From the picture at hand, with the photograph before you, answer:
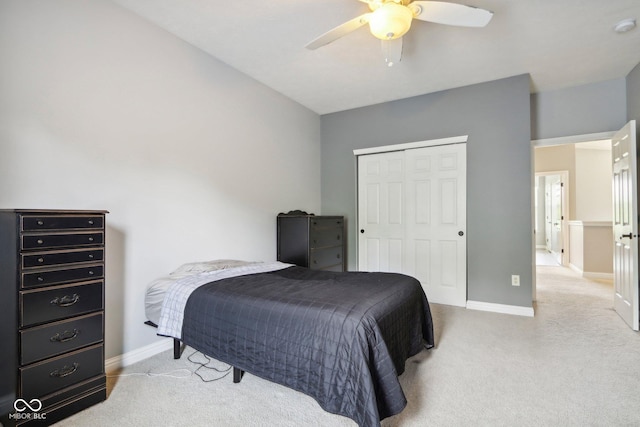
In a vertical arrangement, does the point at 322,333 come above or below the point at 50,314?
below

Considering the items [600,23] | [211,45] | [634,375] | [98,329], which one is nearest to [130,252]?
[98,329]

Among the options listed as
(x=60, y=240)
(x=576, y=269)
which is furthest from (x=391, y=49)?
(x=576, y=269)

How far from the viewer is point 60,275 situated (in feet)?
5.20

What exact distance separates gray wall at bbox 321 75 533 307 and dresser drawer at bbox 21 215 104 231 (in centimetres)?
355

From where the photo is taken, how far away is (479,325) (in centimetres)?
300

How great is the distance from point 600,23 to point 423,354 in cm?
305

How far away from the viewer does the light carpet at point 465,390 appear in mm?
1606

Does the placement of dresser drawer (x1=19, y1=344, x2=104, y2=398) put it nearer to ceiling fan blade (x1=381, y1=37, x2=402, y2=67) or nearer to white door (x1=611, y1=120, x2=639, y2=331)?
ceiling fan blade (x1=381, y1=37, x2=402, y2=67)

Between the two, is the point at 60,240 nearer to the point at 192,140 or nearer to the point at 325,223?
the point at 192,140

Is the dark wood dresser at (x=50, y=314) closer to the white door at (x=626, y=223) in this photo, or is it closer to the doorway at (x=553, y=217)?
the white door at (x=626, y=223)

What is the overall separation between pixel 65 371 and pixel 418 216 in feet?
12.0

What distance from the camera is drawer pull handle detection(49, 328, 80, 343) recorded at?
1.56m

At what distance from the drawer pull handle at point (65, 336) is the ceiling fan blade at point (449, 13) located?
2.69 metres

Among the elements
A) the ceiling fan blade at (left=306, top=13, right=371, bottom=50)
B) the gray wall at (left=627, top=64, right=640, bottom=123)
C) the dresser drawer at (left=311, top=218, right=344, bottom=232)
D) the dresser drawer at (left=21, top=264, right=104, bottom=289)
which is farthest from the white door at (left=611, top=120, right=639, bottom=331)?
the dresser drawer at (left=21, top=264, right=104, bottom=289)
